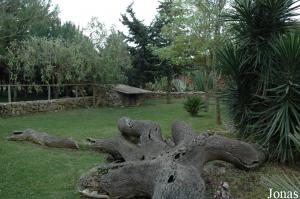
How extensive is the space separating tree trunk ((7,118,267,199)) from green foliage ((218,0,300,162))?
0.62 meters

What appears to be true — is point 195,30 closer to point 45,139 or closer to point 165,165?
point 45,139

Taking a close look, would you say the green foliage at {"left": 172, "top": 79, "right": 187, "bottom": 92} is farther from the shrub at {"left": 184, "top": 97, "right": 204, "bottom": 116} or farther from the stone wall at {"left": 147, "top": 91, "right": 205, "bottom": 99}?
the shrub at {"left": 184, "top": 97, "right": 204, "bottom": 116}

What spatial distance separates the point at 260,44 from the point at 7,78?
16.8m

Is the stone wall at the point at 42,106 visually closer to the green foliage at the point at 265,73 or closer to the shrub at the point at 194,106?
the shrub at the point at 194,106

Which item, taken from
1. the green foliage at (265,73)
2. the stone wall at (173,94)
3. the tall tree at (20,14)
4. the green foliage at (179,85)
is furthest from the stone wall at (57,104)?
the green foliage at (265,73)

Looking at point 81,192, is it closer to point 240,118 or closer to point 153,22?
point 240,118

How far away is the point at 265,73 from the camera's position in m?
6.67

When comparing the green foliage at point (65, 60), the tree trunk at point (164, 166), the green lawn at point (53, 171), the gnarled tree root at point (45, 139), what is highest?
the green foliage at point (65, 60)

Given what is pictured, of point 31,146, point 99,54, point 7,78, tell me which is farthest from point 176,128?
point 7,78

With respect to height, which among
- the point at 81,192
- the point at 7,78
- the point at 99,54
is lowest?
the point at 81,192

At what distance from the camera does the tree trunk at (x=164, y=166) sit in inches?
157

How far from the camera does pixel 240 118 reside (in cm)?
738

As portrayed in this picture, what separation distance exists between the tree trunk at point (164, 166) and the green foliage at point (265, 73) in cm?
62

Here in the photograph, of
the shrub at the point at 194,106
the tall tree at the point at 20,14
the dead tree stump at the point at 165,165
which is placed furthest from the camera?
the shrub at the point at 194,106
